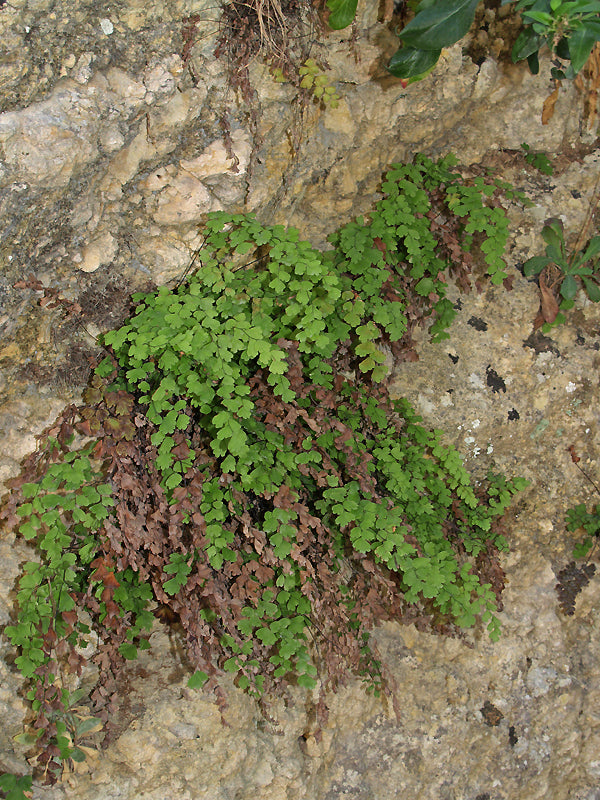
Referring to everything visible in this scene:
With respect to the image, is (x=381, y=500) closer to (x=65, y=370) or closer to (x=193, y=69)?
(x=65, y=370)

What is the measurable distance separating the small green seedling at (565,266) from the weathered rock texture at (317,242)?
0.10 m

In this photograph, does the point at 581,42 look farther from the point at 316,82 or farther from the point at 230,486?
the point at 230,486

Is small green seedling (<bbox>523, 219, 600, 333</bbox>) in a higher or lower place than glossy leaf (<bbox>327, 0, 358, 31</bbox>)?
lower

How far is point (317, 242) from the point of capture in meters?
3.38

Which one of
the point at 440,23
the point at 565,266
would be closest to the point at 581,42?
the point at 440,23

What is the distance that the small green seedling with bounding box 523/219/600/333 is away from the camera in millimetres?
3518

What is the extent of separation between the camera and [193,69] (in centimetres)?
261

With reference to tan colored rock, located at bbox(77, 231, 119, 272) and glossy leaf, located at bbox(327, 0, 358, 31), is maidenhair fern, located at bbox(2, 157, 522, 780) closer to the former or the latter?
tan colored rock, located at bbox(77, 231, 119, 272)

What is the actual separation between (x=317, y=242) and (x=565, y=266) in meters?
1.53

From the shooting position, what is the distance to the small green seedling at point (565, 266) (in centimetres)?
352

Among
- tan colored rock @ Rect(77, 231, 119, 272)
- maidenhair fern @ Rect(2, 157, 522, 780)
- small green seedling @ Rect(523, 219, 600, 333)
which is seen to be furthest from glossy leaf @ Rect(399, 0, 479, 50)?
tan colored rock @ Rect(77, 231, 119, 272)

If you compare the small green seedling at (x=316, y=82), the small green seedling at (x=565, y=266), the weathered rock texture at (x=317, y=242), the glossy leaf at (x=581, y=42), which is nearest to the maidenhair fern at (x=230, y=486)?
the weathered rock texture at (x=317, y=242)

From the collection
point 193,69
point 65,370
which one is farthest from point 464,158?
point 65,370

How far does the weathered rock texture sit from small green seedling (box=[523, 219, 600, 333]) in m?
0.10
